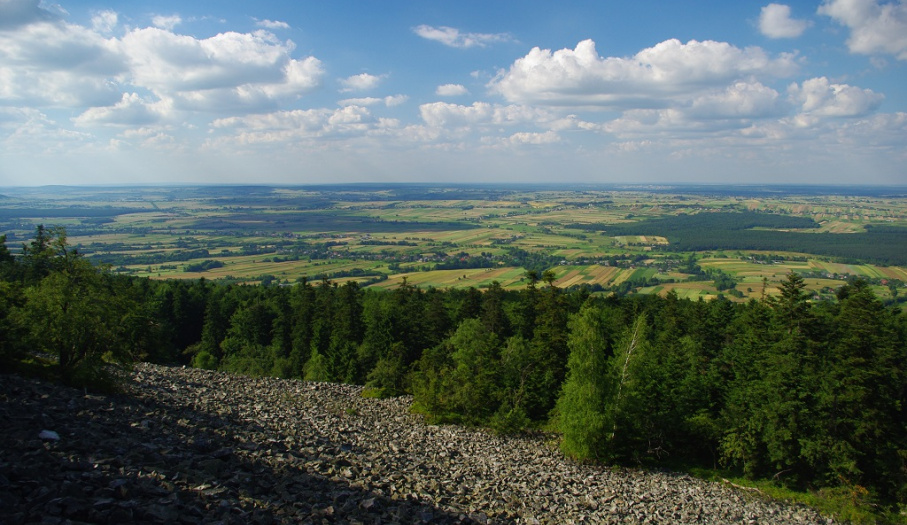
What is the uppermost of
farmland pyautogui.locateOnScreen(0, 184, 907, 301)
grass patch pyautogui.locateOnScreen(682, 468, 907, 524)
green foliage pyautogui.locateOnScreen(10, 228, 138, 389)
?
green foliage pyautogui.locateOnScreen(10, 228, 138, 389)

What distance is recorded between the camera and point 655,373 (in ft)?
105

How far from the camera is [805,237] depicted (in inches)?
6511

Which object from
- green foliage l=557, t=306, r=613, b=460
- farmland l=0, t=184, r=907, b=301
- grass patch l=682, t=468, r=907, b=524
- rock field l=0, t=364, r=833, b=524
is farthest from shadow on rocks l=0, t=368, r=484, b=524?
farmland l=0, t=184, r=907, b=301

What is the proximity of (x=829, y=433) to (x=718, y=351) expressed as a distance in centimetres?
1170

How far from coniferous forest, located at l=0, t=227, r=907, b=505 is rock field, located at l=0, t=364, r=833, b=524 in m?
2.39

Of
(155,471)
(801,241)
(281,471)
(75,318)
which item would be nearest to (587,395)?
(281,471)

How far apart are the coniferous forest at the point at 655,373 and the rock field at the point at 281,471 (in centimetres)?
239

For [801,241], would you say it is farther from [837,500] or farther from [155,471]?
[155,471]

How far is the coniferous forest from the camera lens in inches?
936

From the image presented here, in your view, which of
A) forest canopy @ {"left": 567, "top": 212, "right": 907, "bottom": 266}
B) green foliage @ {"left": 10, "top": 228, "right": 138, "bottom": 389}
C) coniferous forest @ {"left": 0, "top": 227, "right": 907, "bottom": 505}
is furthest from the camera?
forest canopy @ {"left": 567, "top": 212, "right": 907, "bottom": 266}

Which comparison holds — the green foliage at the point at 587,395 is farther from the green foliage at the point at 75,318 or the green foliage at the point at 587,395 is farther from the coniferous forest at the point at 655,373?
the green foliage at the point at 75,318

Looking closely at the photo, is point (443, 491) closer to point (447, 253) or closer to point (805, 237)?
point (447, 253)

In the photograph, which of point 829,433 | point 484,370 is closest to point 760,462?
point 829,433

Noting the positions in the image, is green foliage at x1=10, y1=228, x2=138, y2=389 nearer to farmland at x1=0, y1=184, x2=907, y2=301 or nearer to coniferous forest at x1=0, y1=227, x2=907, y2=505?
coniferous forest at x1=0, y1=227, x2=907, y2=505
